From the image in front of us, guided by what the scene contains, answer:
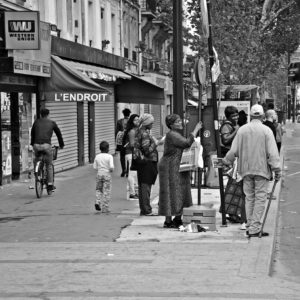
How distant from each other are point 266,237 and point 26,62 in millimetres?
8995

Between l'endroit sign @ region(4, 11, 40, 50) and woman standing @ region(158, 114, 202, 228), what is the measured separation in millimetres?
6602

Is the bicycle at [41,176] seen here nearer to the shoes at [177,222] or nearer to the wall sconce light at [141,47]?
the shoes at [177,222]

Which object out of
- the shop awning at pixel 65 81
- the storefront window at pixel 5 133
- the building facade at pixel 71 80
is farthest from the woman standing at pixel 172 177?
the storefront window at pixel 5 133

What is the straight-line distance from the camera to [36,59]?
18.5 metres

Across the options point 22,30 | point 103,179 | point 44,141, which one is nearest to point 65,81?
point 22,30

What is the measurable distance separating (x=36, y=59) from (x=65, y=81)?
3.17ft

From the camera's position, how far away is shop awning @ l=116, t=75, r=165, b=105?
24.4 meters

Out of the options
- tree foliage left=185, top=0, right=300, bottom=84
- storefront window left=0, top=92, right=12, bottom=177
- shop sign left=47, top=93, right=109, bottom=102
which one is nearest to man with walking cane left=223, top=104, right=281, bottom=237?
shop sign left=47, top=93, right=109, bottom=102

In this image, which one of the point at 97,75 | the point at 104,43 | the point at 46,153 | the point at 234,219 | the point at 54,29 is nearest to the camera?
the point at 234,219

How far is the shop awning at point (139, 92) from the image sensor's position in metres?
24.4

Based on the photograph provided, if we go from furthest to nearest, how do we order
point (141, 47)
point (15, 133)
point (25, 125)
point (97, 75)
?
point (141, 47) → point (97, 75) → point (25, 125) → point (15, 133)

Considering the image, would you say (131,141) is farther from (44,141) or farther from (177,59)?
(177,59)

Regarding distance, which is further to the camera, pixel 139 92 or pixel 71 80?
pixel 139 92

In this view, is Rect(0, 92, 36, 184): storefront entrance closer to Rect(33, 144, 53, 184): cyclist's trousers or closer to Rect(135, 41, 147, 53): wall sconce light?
Rect(33, 144, 53, 184): cyclist's trousers
